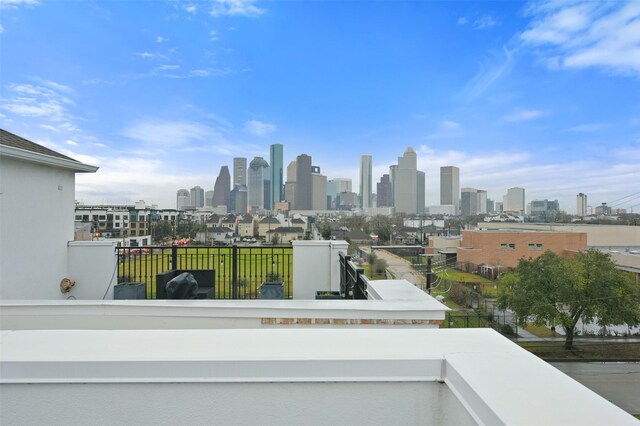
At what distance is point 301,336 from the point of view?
5.41 ft

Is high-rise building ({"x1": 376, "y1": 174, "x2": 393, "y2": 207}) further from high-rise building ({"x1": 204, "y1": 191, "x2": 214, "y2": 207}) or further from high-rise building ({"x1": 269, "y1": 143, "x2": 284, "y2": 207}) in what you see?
high-rise building ({"x1": 204, "y1": 191, "x2": 214, "y2": 207})

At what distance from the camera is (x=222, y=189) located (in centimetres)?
4106

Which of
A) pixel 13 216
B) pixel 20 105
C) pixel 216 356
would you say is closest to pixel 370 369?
pixel 216 356

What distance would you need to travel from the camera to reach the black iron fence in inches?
205

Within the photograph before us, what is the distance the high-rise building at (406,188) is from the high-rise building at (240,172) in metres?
24.8

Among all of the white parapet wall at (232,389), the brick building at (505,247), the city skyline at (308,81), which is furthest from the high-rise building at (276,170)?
the white parapet wall at (232,389)

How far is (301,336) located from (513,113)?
123 feet

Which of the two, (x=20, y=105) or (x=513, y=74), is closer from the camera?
(x=20, y=105)

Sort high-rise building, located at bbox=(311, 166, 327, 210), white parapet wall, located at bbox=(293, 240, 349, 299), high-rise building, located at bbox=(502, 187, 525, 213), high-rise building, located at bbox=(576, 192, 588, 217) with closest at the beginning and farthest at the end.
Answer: white parapet wall, located at bbox=(293, 240, 349, 299) → high-rise building, located at bbox=(576, 192, 588, 217) → high-rise building, located at bbox=(311, 166, 327, 210) → high-rise building, located at bbox=(502, 187, 525, 213)

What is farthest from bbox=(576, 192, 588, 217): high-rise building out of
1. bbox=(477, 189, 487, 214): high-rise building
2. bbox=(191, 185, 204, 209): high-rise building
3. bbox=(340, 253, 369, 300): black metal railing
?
bbox=(191, 185, 204, 209): high-rise building

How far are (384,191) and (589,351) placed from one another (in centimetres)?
4437

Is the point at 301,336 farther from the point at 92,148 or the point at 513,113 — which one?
the point at 513,113

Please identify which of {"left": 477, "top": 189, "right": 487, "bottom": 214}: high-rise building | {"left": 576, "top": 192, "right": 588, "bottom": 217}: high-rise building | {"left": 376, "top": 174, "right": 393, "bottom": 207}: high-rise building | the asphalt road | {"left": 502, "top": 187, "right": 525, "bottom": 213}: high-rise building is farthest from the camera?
{"left": 376, "top": 174, "right": 393, "bottom": 207}: high-rise building

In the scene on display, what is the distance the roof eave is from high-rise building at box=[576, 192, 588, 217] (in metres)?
42.6
